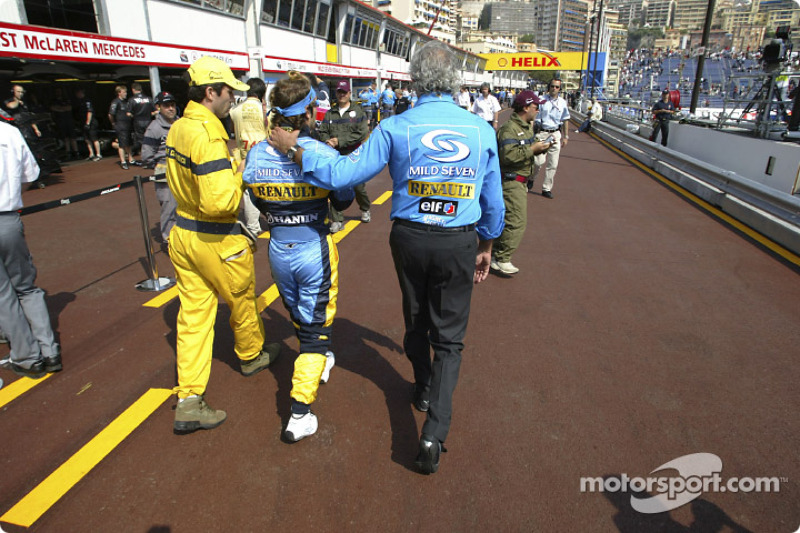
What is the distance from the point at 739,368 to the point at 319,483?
10.6 feet

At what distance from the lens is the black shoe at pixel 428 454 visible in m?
2.55

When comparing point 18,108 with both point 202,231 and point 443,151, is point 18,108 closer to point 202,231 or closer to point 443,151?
point 202,231

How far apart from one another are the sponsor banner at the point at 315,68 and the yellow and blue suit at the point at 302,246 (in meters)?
15.6

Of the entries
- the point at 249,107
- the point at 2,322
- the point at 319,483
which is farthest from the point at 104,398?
the point at 249,107

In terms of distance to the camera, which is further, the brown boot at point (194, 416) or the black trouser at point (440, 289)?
the brown boot at point (194, 416)

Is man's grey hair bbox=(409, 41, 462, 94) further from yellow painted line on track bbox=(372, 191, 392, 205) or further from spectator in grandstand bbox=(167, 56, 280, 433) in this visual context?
yellow painted line on track bbox=(372, 191, 392, 205)

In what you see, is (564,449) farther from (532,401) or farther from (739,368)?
(739,368)

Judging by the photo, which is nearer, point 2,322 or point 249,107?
point 2,322

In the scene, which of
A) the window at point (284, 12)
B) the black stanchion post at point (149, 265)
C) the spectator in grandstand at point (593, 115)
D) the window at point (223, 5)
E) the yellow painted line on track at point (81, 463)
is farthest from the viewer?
the spectator in grandstand at point (593, 115)

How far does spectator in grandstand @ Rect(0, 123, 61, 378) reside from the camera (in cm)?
324

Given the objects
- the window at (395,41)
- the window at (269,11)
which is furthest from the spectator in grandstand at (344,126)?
the window at (395,41)

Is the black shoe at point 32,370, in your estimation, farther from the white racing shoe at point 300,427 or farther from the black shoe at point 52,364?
the white racing shoe at point 300,427

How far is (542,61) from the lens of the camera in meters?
68.6

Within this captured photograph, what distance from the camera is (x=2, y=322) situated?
132 inches
